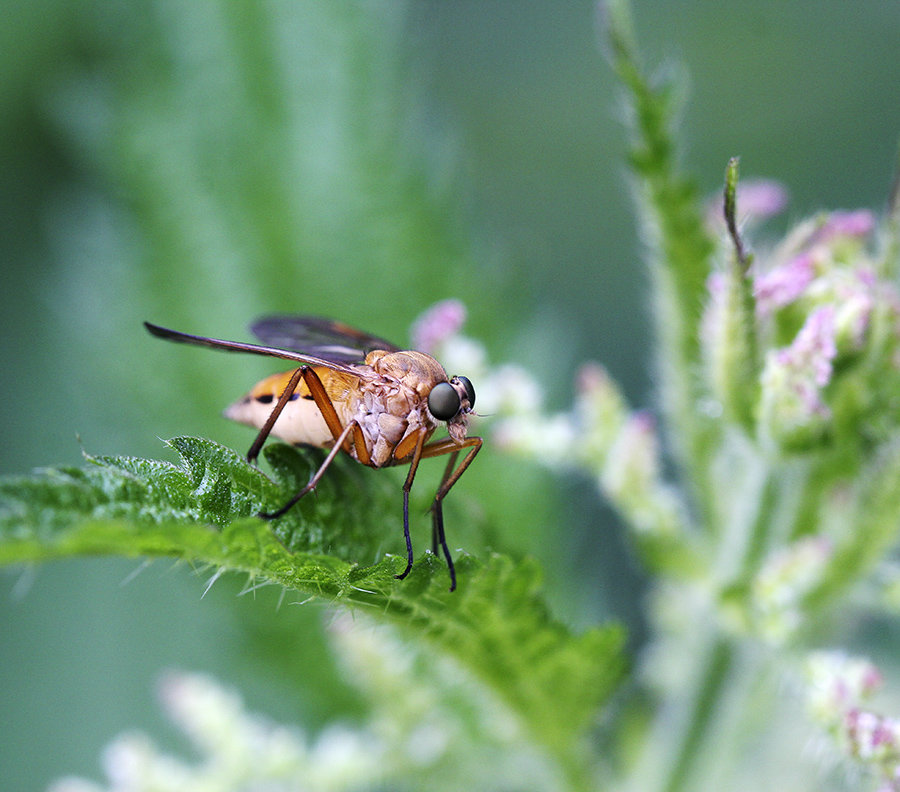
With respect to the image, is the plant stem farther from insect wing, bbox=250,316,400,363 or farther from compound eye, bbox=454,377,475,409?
insect wing, bbox=250,316,400,363

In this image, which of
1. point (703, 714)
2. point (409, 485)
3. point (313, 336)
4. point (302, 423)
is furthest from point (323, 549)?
point (703, 714)

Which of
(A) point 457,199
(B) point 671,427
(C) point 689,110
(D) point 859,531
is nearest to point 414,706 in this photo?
(B) point 671,427

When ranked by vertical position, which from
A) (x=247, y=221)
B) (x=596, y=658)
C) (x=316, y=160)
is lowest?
(x=596, y=658)

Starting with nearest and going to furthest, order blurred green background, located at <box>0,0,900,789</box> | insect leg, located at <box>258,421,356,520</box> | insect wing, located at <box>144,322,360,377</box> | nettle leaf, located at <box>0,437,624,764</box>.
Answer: nettle leaf, located at <box>0,437,624,764</box>, insect leg, located at <box>258,421,356,520</box>, insect wing, located at <box>144,322,360,377</box>, blurred green background, located at <box>0,0,900,789</box>

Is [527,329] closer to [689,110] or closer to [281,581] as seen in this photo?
[281,581]

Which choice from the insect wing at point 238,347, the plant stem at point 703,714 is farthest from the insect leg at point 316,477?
the plant stem at point 703,714

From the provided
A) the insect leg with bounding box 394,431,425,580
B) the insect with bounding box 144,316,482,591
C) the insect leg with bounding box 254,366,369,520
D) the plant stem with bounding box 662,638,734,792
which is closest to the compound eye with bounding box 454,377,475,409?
the insect with bounding box 144,316,482,591
